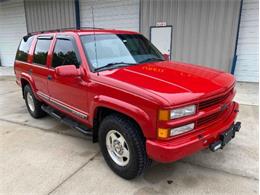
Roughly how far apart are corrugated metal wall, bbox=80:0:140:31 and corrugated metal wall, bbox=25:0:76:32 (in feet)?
2.33

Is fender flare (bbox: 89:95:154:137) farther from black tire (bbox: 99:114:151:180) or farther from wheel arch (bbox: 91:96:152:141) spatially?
black tire (bbox: 99:114:151:180)

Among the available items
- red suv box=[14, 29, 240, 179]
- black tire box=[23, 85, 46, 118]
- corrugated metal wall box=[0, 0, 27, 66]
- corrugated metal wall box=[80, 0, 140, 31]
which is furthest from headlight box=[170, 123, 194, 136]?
corrugated metal wall box=[0, 0, 27, 66]

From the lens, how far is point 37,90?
4.85 meters

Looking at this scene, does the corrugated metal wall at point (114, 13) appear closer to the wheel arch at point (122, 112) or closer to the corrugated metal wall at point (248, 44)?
the corrugated metal wall at point (248, 44)

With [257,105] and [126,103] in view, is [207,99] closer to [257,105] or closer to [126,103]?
[126,103]

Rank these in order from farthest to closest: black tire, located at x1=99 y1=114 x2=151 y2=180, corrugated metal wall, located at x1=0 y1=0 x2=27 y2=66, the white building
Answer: corrugated metal wall, located at x1=0 y1=0 x2=27 y2=66
the white building
black tire, located at x1=99 y1=114 x2=151 y2=180

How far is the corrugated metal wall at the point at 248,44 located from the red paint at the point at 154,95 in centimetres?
534

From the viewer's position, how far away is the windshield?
3.32m

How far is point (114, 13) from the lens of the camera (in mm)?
10336

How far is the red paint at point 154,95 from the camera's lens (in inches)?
93.4

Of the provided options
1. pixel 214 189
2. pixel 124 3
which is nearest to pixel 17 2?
pixel 124 3

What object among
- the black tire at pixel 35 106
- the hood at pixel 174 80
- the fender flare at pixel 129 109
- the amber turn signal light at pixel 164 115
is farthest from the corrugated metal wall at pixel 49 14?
the amber turn signal light at pixel 164 115

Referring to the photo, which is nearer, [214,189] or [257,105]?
[214,189]

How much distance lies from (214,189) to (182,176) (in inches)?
16.7
